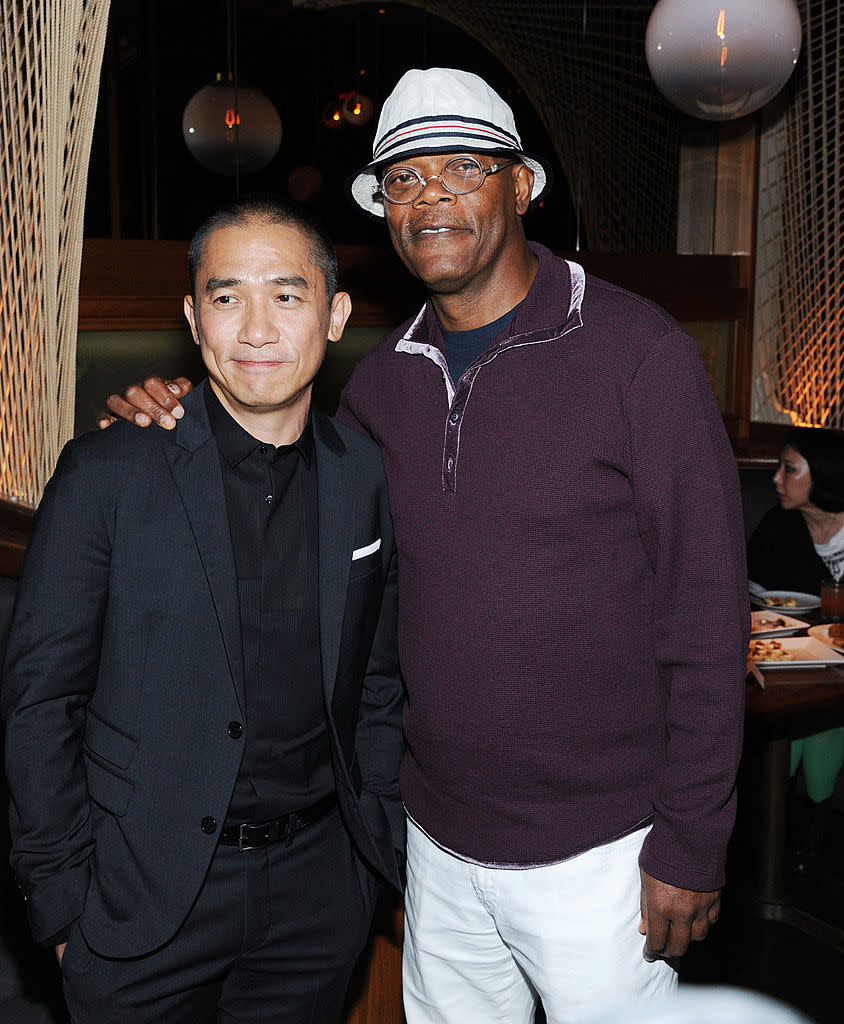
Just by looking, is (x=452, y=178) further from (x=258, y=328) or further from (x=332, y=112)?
(x=332, y=112)

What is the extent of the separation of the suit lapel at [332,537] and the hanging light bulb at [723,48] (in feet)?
7.82

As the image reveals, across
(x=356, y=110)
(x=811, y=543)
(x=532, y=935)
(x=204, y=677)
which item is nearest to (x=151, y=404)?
(x=204, y=677)

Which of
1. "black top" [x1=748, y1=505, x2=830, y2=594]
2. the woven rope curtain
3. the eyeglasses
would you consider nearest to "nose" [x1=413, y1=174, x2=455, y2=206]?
the eyeglasses

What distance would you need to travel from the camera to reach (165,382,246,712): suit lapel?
1.43 meters

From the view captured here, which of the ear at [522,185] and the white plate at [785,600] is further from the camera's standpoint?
the white plate at [785,600]

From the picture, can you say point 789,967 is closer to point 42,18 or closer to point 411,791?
point 411,791

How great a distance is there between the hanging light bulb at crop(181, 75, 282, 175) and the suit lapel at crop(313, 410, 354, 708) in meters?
4.57

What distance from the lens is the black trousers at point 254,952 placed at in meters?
1.44

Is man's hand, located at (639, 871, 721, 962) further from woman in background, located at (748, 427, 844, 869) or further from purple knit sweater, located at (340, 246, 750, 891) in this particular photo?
woman in background, located at (748, 427, 844, 869)

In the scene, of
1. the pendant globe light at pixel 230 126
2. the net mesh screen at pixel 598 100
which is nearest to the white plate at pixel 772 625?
the net mesh screen at pixel 598 100

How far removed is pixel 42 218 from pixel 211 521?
3.23 ft

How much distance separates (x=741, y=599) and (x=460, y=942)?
0.72m

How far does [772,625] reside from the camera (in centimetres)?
312

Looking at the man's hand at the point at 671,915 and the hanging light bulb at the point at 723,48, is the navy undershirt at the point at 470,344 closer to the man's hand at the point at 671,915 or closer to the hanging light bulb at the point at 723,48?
the man's hand at the point at 671,915
